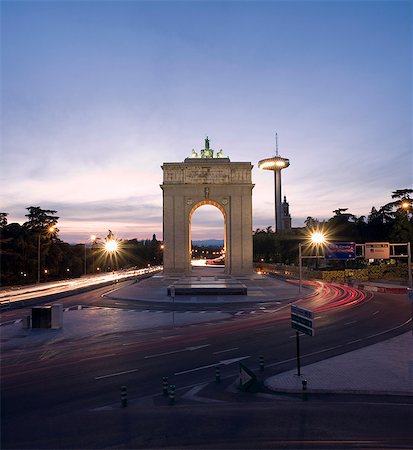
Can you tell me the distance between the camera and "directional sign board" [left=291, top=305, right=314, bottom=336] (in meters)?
15.7

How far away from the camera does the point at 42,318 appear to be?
87.2 feet

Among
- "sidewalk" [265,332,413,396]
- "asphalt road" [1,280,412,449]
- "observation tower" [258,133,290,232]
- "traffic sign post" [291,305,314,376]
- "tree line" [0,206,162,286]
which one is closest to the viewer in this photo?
"asphalt road" [1,280,412,449]

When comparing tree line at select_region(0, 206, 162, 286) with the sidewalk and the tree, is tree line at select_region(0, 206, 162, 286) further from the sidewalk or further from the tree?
the sidewalk

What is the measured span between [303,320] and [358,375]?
3.11m

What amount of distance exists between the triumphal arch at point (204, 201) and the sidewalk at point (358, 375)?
164 ft

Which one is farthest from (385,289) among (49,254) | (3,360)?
(49,254)

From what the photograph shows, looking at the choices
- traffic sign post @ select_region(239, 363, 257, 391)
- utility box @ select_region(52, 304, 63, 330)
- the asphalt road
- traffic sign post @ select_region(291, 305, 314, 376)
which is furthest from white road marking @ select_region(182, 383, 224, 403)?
utility box @ select_region(52, 304, 63, 330)

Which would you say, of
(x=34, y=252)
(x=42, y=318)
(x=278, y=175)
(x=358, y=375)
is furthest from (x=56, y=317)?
(x=278, y=175)

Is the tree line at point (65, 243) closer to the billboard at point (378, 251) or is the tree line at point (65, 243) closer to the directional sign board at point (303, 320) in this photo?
the billboard at point (378, 251)

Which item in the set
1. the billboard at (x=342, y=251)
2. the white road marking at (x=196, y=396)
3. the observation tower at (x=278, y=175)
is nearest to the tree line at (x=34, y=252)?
the billboard at (x=342, y=251)

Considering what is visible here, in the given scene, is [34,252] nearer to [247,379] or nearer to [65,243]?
[65,243]

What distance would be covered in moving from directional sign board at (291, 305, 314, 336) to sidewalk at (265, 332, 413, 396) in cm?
184

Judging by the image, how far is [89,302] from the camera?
134 feet

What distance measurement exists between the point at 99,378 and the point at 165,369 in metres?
2.93
